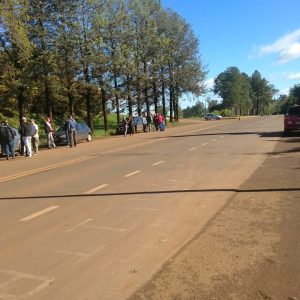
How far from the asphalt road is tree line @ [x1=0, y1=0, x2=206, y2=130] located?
15.4 metres

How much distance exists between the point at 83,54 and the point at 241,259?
115ft

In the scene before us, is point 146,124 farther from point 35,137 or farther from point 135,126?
point 35,137

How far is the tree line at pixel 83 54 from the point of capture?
3284 cm

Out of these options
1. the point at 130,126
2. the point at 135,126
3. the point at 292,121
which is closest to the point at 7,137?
the point at 292,121

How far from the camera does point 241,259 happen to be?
6.24 metres

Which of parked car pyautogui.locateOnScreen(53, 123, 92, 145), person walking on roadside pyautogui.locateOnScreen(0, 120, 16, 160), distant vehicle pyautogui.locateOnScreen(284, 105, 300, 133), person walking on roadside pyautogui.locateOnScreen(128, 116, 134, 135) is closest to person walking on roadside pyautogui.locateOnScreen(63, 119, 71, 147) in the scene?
parked car pyautogui.locateOnScreen(53, 123, 92, 145)

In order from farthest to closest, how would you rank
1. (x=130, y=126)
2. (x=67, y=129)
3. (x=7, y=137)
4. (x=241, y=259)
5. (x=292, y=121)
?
(x=130, y=126), (x=67, y=129), (x=292, y=121), (x=7, y=137), (x=241, y=259)

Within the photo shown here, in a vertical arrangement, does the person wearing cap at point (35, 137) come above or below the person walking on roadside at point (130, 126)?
above

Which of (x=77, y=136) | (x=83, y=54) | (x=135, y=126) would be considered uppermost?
(x=83, y=54)

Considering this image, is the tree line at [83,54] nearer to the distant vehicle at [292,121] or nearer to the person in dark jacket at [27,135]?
the person in dark jacket at [27,135]

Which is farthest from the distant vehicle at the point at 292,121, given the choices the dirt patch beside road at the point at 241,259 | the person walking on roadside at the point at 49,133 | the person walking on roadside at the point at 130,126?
the dirt patch beside road at the point at 241,259

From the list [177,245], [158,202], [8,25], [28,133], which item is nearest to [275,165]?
Result: [158,202]

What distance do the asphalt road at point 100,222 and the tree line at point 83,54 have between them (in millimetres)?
15366

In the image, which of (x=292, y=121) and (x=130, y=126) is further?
(x=130, y=126)
